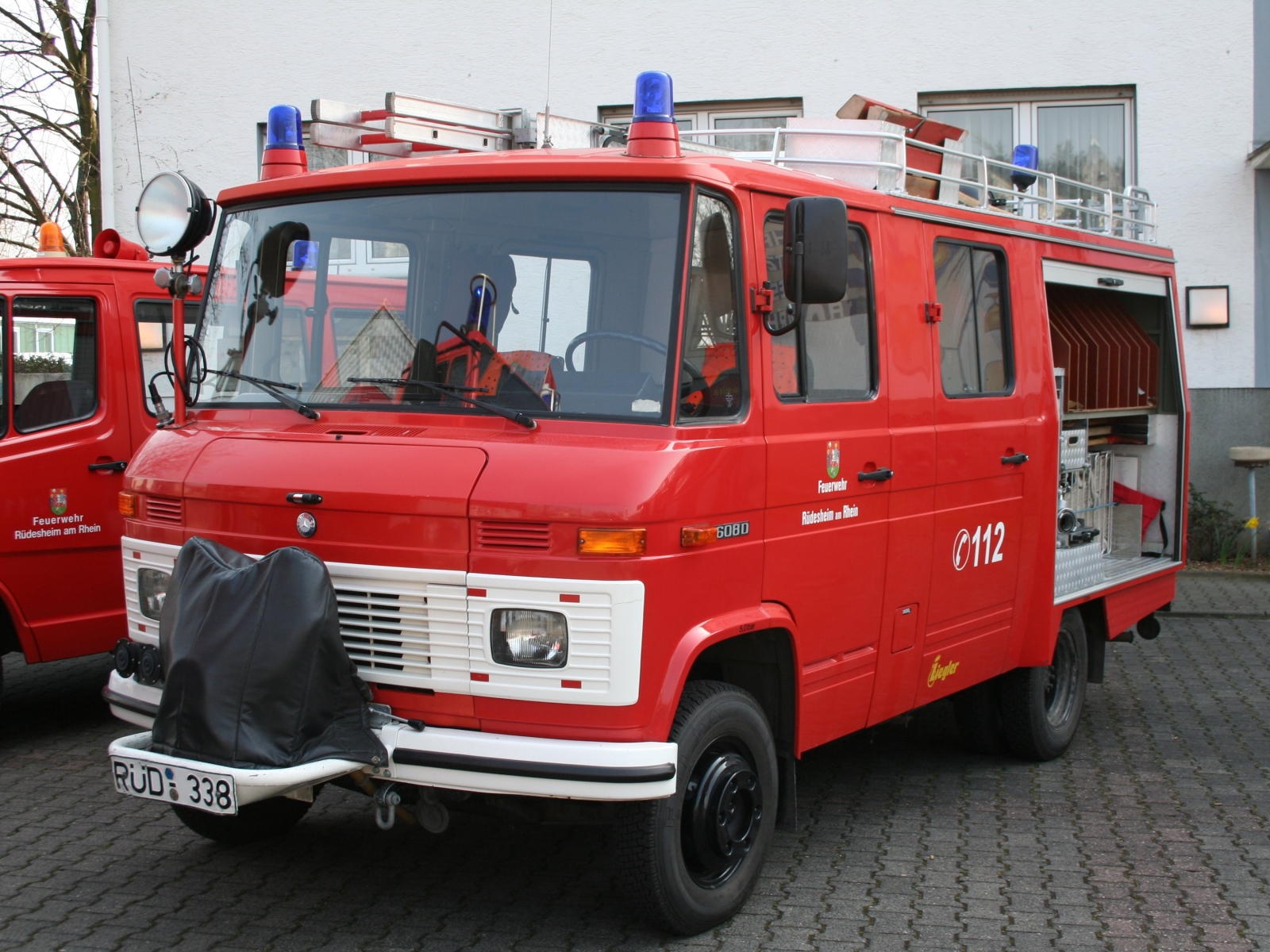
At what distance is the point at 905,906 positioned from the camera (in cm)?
460

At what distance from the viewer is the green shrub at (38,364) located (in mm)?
6473

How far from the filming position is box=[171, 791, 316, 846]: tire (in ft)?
16.3

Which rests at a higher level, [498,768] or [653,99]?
[653,99]

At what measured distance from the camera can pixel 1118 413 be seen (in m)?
7.29

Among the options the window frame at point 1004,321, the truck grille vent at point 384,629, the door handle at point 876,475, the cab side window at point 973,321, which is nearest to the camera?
the truck grille vent at point 384,629

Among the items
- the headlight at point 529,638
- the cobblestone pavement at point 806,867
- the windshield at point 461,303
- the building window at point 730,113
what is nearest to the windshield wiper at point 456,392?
the windshield at point 461,303

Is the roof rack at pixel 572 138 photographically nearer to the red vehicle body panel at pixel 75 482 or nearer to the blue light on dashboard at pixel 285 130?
the blue light on dashboard at pixel 285 130

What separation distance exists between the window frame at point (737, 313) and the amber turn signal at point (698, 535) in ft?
1.06

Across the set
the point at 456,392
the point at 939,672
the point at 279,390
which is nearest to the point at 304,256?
the point at 279,390

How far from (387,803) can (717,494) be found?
1376 mm

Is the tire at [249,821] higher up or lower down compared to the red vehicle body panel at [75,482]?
lower down

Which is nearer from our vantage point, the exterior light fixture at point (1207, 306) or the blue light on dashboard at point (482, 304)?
the blue light on dashboard at point (482, 304)

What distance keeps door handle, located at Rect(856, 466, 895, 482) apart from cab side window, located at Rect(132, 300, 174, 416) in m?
3.90

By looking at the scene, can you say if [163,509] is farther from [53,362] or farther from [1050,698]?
[1050,698]
